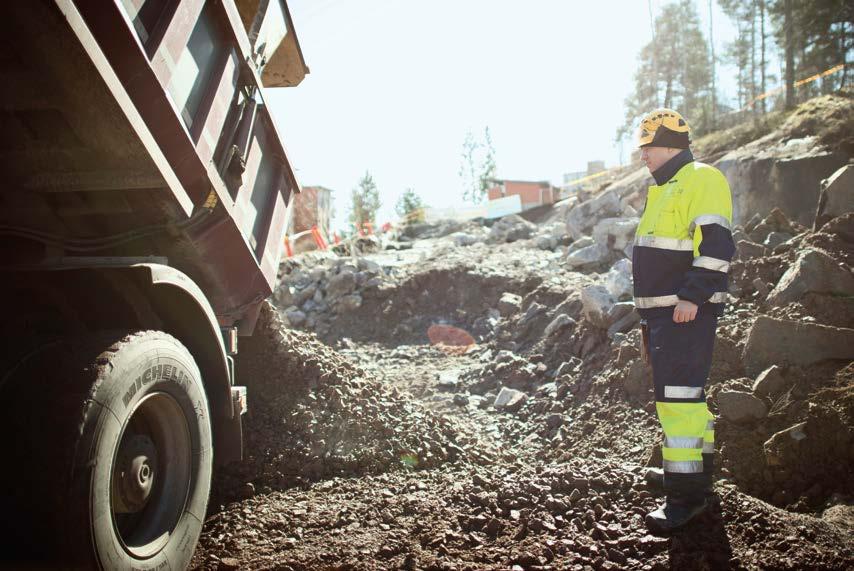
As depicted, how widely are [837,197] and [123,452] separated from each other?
23.3 feet

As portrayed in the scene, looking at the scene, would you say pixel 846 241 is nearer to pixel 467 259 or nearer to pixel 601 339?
pixel 601 339

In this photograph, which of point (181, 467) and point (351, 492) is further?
point (351, 492)

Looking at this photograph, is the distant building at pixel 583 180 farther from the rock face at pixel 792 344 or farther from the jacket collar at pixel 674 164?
the jacket collar at pixel 674 164

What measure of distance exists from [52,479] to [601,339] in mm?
5622

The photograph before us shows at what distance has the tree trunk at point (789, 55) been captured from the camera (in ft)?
58.2

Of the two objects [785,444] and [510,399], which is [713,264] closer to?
[785,444]

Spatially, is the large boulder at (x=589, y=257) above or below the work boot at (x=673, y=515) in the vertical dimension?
above

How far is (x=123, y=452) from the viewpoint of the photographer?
238 cm

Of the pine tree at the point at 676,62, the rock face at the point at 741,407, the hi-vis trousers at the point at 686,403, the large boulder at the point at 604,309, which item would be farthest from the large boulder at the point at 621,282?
the pine tree at the point at 676,62

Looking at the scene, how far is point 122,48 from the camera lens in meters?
2.35

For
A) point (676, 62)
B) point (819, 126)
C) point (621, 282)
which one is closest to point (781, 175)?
point (819, 126)

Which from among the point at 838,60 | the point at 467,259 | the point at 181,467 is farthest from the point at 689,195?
the point at 838,60

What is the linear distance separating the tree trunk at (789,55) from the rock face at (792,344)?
15022 millimetres

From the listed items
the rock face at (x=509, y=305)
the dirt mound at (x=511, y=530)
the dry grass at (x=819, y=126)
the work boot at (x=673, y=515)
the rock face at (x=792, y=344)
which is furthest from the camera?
the rock face at (x=509, y=305)
